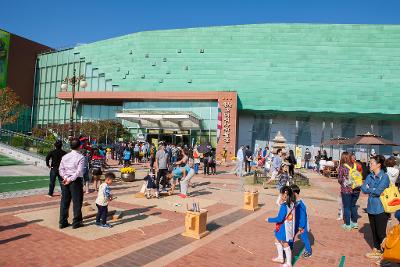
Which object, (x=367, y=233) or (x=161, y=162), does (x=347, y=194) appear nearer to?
(x=367, y=233)

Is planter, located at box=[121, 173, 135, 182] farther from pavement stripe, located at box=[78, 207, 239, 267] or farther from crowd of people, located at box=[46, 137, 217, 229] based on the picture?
pavement stripe, located at box=[78, 207, 239, 267]

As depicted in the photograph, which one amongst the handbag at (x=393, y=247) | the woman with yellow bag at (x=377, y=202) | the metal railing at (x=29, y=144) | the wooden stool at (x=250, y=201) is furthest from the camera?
the metal railing at (x=29, y=144)

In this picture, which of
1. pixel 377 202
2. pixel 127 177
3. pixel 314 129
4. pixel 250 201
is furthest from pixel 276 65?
pixel 377 202

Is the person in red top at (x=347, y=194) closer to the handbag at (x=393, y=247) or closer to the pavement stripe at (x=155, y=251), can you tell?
the handbag at (x=393, y=247)

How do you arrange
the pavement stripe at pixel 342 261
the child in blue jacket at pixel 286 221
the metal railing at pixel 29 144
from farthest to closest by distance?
the metal railing at pixel 29 144, the pavement stripe at pixel 342 261, the child in blue jacket at pixel 286 221

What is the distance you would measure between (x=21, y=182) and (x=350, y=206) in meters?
12.3

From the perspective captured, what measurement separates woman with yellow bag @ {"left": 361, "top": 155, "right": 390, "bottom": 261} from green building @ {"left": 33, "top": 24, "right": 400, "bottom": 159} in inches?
1100

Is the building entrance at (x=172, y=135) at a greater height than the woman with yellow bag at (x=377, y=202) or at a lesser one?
greater

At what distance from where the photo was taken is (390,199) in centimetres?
614

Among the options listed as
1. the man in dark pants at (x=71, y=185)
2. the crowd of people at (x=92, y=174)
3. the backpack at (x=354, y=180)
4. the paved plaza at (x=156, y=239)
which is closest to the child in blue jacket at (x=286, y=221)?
the paved plaza at (x=156, y=239)

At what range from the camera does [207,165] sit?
20172 mm

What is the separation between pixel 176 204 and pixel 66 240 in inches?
168

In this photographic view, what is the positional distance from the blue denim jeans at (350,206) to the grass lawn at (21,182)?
1087 cm

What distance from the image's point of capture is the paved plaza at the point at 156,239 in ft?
18.6
